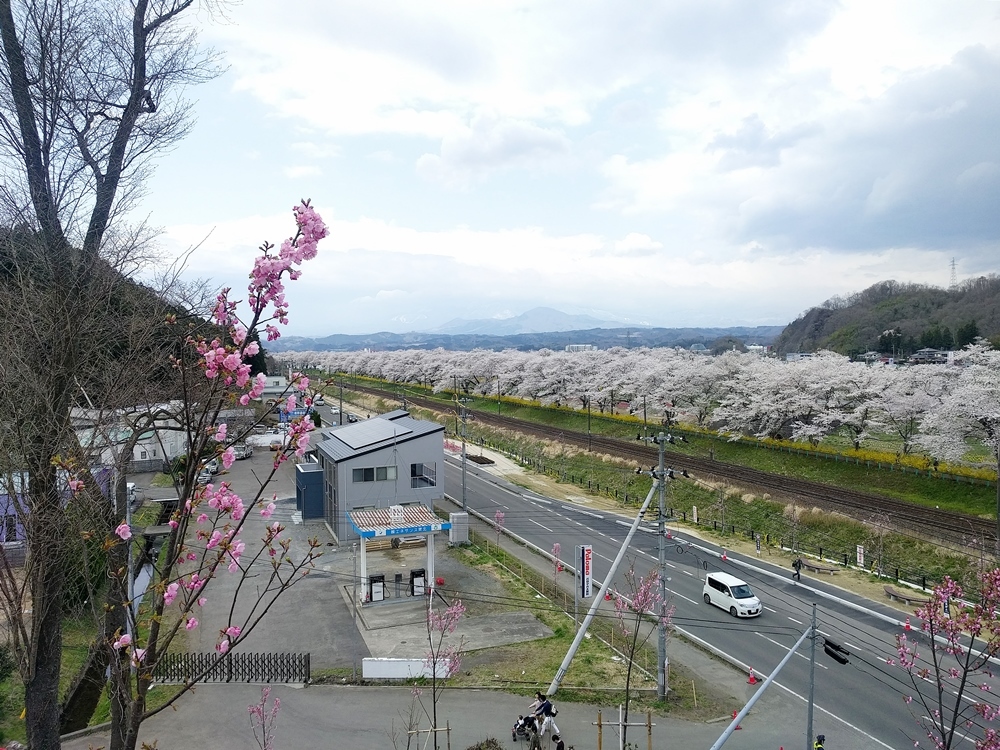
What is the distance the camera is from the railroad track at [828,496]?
2222cm

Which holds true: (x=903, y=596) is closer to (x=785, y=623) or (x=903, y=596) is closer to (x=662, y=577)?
(x=785, y=623)

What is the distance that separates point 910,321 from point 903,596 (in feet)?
218

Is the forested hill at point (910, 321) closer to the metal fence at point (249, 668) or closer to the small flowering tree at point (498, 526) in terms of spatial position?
the small flowering tree at point (498, 526)

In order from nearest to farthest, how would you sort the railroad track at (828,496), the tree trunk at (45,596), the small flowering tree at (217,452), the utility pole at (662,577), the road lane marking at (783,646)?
1. the small flowering tree at (217,452)
2. the tree trunk at (45,596)
3. the utility pole at (662,577)
4. the road lane marking at (783,646)
5. the railroad track at (828,496)

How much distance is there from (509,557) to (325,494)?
8686mm

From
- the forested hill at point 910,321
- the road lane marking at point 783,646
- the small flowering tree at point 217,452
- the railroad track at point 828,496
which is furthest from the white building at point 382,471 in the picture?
the forested hill at point 910,321

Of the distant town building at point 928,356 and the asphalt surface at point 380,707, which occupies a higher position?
the distant town building at point 928,356

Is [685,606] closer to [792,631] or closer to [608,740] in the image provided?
[792,631]

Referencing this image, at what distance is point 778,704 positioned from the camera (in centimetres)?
1334

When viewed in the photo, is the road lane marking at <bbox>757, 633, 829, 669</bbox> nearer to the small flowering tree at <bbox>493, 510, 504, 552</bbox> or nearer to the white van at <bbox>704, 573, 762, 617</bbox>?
the white van at <bbox>704, 573, 762, 617</bbox>

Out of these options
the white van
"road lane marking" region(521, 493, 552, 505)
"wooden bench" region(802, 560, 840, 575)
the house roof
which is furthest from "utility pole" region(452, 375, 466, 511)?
"wooden bench" region(802, 560, 840, 575)

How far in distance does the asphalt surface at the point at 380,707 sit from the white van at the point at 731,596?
255 cm

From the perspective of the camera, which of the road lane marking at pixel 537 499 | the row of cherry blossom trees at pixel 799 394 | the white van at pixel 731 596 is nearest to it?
the white van at pixel 731 596

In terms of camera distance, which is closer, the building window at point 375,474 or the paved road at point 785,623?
the paved road at point 785,623
